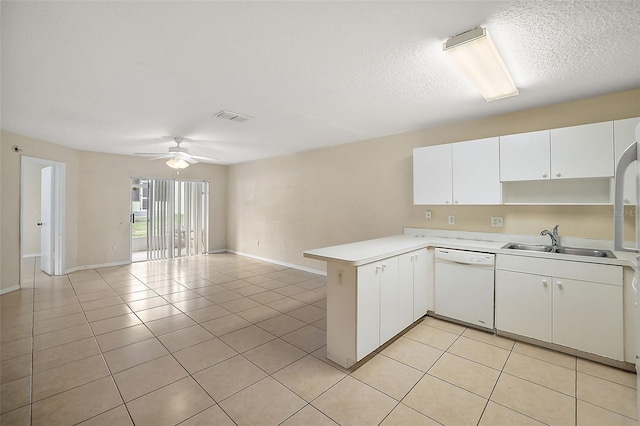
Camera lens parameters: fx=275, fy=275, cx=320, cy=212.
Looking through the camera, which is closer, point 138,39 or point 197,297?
point 138,39

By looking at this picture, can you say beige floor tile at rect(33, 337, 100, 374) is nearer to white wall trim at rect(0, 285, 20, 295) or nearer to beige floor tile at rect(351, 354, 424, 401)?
beige floor tile at rect(351, 354, 424, 401)

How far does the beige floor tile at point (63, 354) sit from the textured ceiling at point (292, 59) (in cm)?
251

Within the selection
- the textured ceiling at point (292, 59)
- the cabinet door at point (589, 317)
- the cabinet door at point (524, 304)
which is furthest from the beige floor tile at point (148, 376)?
the cabinet door at point (589, 317)

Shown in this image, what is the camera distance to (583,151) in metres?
2.63

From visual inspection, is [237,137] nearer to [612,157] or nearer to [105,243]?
[105,243]

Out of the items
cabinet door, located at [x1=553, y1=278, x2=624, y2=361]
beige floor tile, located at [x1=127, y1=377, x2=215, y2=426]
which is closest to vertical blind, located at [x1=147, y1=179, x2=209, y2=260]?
beige floor tile, located at [x1=127, y1=377, x2=215, y2=426]

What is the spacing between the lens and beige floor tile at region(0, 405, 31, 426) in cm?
175

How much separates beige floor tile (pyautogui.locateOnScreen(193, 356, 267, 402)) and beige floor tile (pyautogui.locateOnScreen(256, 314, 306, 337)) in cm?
62

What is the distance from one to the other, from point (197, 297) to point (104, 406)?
2.29 m

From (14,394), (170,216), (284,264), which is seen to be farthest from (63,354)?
(170,216)

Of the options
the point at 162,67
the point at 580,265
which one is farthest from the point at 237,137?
the point at 580,265

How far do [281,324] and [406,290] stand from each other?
150cm

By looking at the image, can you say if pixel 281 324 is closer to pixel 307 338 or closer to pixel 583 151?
pixel 307 338

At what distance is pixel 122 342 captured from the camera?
110 inches
